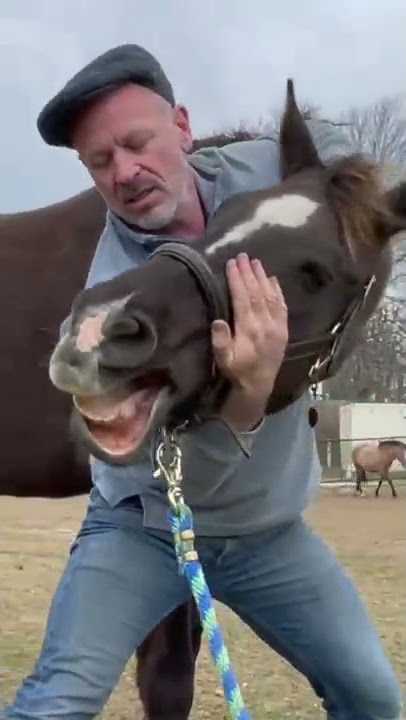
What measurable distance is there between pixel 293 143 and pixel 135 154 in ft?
1.08

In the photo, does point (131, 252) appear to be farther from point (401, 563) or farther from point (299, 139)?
point (401, 563)

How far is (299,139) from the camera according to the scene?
2.24 m

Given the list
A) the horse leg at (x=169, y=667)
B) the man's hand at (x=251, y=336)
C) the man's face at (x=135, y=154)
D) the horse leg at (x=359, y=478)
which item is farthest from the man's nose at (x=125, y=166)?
the horse leg at (x=359, y=478)

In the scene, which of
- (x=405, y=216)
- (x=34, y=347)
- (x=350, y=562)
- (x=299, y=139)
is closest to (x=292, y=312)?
(x=405, y=216)

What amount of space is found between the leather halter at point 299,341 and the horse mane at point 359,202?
10 centimetres

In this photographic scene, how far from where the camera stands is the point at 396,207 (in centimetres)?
206

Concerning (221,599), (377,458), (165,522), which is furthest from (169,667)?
(377,458)

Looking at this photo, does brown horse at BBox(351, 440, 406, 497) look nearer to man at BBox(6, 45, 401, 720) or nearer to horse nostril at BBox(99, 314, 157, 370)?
man at BBox(6, 45, 401, 720)

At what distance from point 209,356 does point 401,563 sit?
26.9ft

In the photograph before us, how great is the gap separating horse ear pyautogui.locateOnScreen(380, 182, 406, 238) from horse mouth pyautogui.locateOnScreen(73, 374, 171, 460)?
565 mm

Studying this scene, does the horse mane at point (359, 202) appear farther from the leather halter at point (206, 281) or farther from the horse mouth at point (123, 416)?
the horse mouth at point (123, 416)

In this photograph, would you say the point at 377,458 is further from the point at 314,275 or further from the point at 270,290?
the point at 270,290

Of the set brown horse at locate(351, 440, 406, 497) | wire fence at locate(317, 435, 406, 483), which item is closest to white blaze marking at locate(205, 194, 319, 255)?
brown horse at locate(351, 440, 406, 497)

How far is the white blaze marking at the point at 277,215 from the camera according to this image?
6.36 feet
